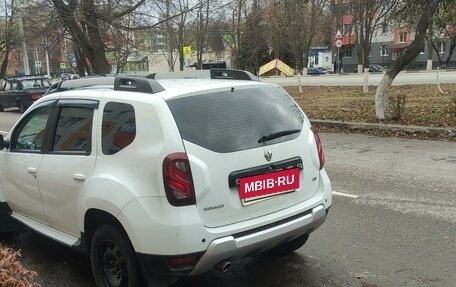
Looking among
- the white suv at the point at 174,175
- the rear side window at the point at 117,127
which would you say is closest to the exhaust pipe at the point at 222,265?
the white suv at the point at 174,175

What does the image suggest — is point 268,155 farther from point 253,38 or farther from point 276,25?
point 276,25

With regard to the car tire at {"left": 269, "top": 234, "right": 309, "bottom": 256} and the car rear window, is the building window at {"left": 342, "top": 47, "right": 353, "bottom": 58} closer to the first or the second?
→ the car tire at {"left": 269, "top": 234, "right": 309, "bottom": 256}

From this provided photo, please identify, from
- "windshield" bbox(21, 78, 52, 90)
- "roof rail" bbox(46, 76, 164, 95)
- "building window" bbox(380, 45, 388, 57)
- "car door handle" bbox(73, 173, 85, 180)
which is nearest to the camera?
"roof rail" bbox(46, 76, 164, 95)

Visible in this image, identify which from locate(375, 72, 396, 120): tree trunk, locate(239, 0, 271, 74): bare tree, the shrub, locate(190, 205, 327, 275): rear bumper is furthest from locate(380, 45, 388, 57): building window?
the shrub

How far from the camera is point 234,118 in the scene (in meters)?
3.63

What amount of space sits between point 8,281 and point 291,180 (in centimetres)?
204

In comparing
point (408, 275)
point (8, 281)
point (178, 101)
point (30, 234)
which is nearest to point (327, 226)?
point (408, 275)

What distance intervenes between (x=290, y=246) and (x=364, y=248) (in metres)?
0.73

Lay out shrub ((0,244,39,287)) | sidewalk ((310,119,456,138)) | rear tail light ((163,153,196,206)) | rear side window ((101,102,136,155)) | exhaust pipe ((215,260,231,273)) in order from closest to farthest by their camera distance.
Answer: shrub ((0,244,39,287)) → rear tail light ((163,153,196,206)) → exhaust pipe ((215,260,231,273)) → rear side window ((101,102,136,155)) → sidewalk ((310,119,456,138))

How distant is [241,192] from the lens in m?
3.45

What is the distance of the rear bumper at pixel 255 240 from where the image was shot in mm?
3287

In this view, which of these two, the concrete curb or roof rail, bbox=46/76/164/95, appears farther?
the concrete curb

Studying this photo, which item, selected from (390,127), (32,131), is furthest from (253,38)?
(32,131)

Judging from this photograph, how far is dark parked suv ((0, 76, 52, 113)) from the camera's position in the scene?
22.2 meters
